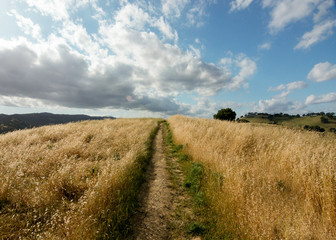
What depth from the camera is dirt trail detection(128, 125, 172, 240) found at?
3.38m

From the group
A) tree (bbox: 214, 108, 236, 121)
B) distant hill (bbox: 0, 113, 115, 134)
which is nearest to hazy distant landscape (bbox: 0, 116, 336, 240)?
distant hill (bbox: 0, 113, 115, 134)

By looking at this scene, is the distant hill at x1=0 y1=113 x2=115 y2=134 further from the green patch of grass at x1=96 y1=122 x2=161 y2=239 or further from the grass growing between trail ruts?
the grass growing between trail ruts

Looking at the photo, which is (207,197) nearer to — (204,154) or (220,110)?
(204,154)

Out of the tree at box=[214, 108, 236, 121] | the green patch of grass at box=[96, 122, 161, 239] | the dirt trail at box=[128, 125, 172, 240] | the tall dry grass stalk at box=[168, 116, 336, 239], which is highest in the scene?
the tree at box=[214, 108, 236, 121]

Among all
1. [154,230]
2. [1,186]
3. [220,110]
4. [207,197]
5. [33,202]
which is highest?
[220,110]

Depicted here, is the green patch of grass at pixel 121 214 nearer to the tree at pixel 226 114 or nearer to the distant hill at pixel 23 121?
the distant hill at pixel 23 121

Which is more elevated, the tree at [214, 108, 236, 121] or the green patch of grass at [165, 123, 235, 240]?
the tree at [214, 108, 236, 121]

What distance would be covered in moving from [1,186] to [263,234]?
20.5ft

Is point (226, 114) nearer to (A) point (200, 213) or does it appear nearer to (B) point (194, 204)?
(B) point (194, 204)

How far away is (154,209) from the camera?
423 cm

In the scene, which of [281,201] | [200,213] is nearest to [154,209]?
[200,213]

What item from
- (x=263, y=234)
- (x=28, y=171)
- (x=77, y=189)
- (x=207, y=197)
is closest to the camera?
(x=263, y=234)

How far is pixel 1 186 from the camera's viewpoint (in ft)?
12.1

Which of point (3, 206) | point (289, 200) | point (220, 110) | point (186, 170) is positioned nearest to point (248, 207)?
point (289, 200)
